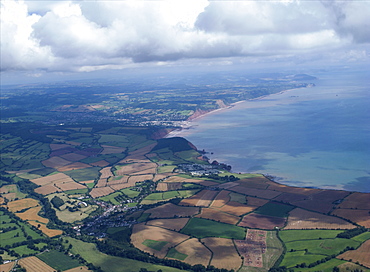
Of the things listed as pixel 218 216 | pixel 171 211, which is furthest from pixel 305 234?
pixel 171 211

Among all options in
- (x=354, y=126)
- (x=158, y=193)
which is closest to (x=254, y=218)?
(x=158, y=193)

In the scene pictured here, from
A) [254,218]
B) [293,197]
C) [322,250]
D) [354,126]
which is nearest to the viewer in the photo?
[322,250]

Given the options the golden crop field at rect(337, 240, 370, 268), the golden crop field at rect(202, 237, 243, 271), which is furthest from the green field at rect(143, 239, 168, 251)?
the golden crop field at rect(337, 240, 370, 268)

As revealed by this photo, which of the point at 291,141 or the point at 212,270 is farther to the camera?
the point at 291,141

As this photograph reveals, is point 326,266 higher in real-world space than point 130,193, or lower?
lower

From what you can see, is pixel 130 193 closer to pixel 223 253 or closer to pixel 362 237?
pixel 223 253

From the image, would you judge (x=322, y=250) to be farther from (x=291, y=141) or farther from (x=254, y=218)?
(x=291, y=141)

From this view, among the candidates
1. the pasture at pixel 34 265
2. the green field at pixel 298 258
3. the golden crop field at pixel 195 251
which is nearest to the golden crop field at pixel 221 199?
the golden crop field at pixel 195 251

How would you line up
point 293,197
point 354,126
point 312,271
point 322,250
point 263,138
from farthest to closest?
point 354,126
point 263,138
point 293,197
point 322,250
point 312,271
